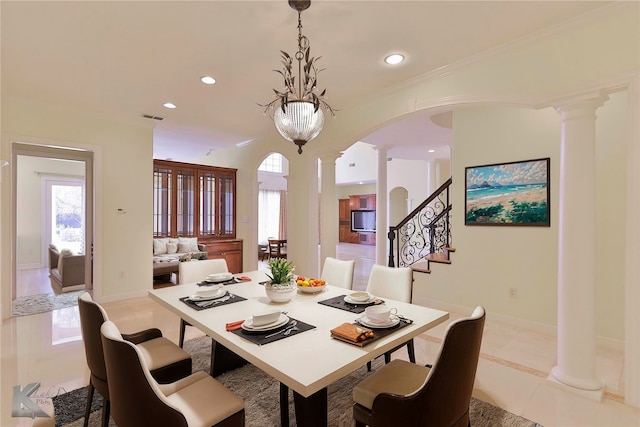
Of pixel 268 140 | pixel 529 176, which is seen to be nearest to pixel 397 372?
pixel 529 176

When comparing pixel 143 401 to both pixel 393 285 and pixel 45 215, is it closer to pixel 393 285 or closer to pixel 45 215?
pixel 393 285

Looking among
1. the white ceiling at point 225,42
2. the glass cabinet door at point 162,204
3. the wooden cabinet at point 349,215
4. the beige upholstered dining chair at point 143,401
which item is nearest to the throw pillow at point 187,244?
the glass cabinet door at point 162,204

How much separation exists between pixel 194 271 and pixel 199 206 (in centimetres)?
408

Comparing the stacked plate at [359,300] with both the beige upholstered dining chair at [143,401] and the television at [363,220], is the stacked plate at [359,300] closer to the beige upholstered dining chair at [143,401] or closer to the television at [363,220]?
the beige upholstered dining chair at [143,401]

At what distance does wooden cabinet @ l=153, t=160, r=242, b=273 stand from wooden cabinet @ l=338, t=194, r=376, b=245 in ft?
25.0

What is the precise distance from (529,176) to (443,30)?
2.16 meters

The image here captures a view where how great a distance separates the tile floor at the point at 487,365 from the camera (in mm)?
2122

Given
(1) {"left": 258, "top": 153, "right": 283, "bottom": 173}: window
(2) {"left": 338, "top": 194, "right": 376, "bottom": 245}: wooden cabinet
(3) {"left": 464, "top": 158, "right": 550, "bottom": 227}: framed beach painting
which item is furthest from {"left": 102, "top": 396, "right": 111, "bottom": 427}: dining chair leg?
(2) {"left": 338, "top": 194, "right": 376, "bottom": 245}: wooden cabinet

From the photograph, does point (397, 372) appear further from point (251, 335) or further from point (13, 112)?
point (13, 112)

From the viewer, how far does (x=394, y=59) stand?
2.88m

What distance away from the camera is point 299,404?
1.59 metres

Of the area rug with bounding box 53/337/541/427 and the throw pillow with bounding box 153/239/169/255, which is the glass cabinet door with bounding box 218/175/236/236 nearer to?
the throw pillow with bounding box 153/239/169/255

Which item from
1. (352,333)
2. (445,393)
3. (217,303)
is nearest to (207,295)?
(217,303)

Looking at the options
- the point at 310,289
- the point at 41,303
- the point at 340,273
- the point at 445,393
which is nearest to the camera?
the point at 445,393
